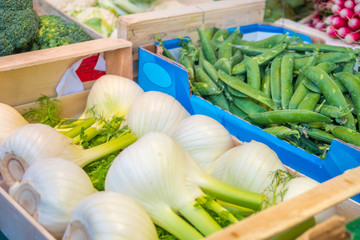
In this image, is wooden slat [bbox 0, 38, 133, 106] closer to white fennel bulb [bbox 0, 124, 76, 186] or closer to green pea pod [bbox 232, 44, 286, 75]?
white fennel bulb [bbox 0, 124, 76, 186]

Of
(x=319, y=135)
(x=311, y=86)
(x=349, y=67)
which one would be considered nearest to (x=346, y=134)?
(x=319, y=135)

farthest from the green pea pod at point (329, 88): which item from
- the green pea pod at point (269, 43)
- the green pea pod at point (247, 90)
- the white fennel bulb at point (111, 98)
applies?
the white fennel bulb at point (111, 98)

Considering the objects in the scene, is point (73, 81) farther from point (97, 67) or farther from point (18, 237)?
point (18, 237)

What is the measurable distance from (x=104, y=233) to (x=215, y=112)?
3.16 ft

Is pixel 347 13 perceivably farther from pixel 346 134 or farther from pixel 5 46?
pixel 5 46

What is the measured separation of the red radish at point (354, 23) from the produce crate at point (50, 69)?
4.95 ft

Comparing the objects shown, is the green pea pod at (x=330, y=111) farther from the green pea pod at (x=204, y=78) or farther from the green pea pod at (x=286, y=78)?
the green pea pod at (x=204, y=78)

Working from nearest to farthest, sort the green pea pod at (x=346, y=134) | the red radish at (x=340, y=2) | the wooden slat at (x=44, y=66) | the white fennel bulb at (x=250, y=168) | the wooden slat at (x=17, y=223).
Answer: the wooden slat at (x=17, y=223), the white fennel bulb at (x=250, y=168), the green pea pod at (x=346, y=134), the wooden slat at (x=44, y=66), the red radish at (x=340, y=2)

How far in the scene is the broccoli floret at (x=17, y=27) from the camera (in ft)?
6.46

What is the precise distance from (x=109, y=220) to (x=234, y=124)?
89 cm

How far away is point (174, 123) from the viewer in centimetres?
171

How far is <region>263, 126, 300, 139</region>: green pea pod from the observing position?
5.60ft

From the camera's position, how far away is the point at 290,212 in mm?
847

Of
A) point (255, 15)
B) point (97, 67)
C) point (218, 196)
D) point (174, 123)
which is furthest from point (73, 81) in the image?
point (255, 15)
